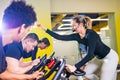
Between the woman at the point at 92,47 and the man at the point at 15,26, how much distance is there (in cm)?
31

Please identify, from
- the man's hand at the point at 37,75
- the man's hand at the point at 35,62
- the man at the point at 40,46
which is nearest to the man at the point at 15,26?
the man's hand at the point at 37,75

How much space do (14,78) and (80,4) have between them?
187cm

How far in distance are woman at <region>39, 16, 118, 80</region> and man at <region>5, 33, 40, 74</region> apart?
0.31 meters

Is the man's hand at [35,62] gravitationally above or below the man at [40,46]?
below

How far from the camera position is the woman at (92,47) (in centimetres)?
377

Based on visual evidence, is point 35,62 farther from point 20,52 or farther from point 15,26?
point 15,26

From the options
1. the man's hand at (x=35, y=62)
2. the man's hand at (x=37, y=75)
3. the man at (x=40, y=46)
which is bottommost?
the man's hand at (x=37, y=75)

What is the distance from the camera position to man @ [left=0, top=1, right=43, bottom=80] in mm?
3639

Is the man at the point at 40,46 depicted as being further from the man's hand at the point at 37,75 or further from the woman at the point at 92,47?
the man's hand at the point at 37,75

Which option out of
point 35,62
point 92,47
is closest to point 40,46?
point 35,62

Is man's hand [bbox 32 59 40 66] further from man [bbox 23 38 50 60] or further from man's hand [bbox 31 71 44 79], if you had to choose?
man's hand [bbox 31 71 44 79]

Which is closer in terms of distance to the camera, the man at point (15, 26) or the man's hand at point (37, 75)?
the man at point (15, 26)

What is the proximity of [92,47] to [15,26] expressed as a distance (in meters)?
1.28

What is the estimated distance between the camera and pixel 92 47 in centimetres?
392
